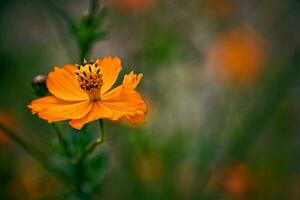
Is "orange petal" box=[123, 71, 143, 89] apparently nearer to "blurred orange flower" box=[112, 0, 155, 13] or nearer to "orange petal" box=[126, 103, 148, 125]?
"orange petal" box=[126, 103, 148, 125]

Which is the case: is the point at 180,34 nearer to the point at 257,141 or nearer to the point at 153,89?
the point at 153,89

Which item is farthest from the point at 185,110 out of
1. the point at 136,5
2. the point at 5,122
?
the point at 5,122

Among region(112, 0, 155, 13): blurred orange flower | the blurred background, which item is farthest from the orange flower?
region(112, 0, 155, 13): blurred orange flower

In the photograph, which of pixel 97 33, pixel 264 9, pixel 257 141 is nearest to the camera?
pixel 97 33

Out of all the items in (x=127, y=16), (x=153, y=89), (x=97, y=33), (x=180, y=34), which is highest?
(x=127, y=16)

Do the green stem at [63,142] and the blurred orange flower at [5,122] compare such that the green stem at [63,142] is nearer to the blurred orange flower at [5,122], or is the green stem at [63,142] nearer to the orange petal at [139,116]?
the orange petal at [139,116]

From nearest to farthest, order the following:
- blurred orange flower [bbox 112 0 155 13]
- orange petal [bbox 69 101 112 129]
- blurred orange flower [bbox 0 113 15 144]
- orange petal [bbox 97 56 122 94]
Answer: orange petal [bbox 69 101 112 129] → orange petal [bbox 97 56 122 94] → blurred orange flower [bbox 0 113 15 144] → blurred orange flower [bbox 112 0 155 13]

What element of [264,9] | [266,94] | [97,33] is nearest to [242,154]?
[266,94]

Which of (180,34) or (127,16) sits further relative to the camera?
(127,16)
